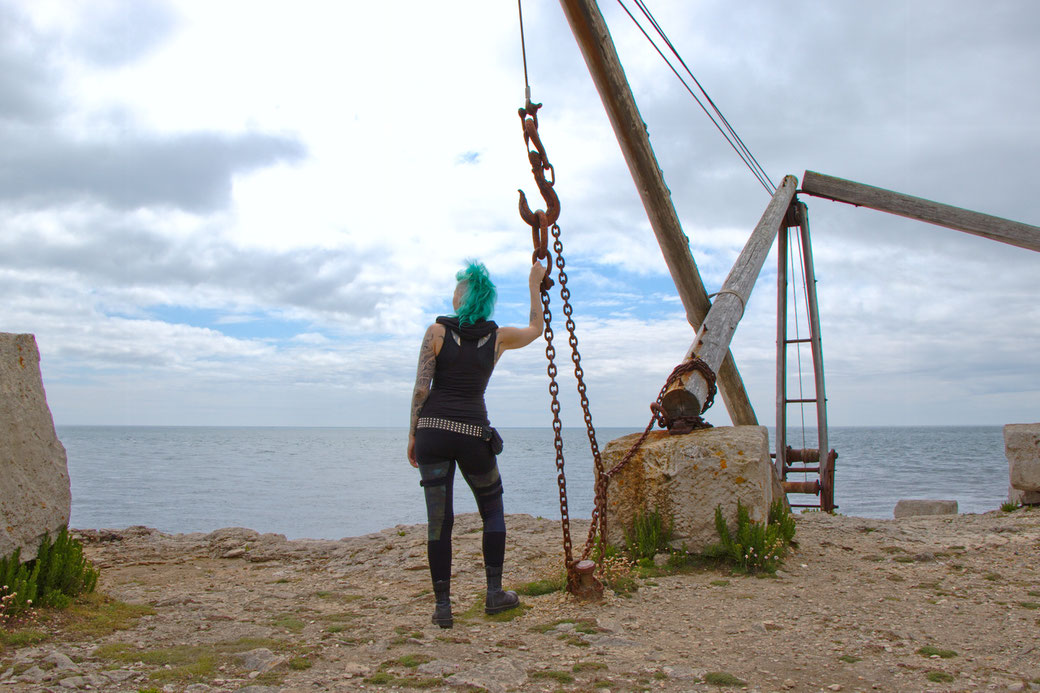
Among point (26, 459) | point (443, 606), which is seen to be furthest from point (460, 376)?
point (26, 459)

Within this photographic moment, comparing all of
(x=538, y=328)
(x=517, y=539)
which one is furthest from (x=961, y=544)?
(x=538, y=328)

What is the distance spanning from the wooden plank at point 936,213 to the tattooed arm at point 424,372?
294 inches

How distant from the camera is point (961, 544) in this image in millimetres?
6156

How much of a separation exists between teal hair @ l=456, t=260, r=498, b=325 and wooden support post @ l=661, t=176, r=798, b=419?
203 cm

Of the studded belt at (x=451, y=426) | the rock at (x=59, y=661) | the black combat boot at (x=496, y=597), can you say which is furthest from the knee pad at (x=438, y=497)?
the rock at (x=59, y=661)

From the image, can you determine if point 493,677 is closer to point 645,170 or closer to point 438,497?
point 438,497

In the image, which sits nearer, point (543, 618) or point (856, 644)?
point (856, 644)

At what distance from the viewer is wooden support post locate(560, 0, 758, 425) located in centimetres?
592

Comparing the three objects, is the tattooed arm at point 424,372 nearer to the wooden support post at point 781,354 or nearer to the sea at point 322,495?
the wooden support post at point 781,354

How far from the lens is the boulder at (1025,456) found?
→ 28.0ft

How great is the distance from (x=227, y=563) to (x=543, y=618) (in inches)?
144

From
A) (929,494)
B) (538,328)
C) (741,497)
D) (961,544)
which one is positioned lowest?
(929,494)

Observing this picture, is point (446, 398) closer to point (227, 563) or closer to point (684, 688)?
point (684, 688)

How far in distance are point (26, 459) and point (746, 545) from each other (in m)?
4.72
